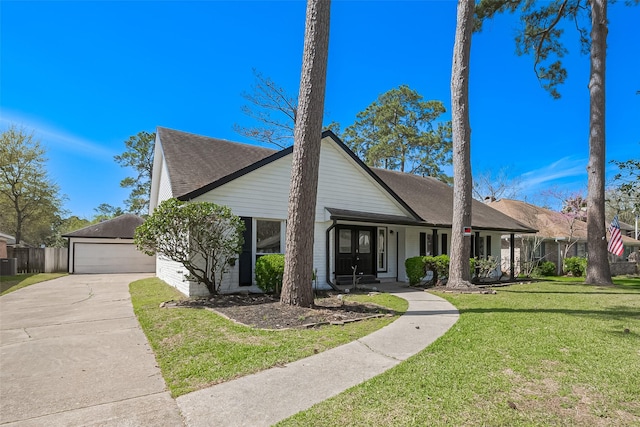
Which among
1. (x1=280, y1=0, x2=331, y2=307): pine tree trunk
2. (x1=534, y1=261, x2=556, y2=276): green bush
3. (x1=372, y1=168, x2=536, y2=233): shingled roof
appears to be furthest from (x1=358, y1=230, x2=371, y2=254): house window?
(x1=534, y1=261, x2=556, y2=276): green bush

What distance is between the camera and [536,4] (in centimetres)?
1689

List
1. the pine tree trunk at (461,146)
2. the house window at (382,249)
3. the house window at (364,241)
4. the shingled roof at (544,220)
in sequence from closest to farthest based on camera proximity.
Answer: the pine tree trunk at (461,146) → the house window at (364,241) → the house window at (382,249) → the shingled roof at (544,220)

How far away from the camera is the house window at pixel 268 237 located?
10.8m

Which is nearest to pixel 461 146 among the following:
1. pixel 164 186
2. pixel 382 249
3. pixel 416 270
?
pixel 416 270

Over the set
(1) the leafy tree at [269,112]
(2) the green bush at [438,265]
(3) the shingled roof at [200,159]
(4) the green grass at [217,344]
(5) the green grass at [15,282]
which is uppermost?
(1) the leafy tree at [269,112]

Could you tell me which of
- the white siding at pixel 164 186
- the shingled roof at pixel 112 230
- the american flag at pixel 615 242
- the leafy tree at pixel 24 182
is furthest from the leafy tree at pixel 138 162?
the american flag at pixel 615 242

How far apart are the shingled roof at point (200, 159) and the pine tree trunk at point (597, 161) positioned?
45.4 feet

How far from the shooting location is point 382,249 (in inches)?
564

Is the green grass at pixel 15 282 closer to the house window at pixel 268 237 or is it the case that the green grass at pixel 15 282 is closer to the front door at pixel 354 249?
the house window at pixel 268 237

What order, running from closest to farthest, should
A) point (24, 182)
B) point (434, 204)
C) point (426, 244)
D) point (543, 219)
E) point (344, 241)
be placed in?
point (344, 241)
point (426, 244)
point (434, 204)
point (543, 219)
point (24, 182)

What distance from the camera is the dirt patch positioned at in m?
6.23

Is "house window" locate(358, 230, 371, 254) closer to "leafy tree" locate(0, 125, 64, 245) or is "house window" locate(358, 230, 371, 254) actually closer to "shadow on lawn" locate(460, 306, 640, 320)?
"shadow on lawn" locate(460, 306, 640, 320)

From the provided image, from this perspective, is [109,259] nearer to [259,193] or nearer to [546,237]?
[259,193]

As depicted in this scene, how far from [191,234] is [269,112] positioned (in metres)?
14.1
